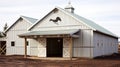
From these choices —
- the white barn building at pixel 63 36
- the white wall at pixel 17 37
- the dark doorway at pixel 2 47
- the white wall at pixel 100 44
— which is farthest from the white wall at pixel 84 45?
the dark doorway at pixel 2 47

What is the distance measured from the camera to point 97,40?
2520cm

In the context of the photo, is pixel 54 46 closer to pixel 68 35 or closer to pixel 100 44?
pixel 100 44

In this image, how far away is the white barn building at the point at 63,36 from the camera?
23359 millimetres

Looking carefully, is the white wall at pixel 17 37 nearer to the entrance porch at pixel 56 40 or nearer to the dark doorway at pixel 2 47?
the dark doorway at pixel 2 47

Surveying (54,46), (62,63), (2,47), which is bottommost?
(62,63)

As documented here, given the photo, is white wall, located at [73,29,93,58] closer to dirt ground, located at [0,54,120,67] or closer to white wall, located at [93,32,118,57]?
white wall, located at [93,32,118,57]

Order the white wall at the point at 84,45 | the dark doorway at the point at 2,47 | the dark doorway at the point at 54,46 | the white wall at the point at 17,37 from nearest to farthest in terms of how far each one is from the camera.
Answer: the white wall at the point at 84,45, the dark doorway at the point at 54,46, the white wall at the point at 17,37, the dark doorway at the point at 2,47

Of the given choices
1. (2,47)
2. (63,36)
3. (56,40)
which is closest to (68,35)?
(63,36)

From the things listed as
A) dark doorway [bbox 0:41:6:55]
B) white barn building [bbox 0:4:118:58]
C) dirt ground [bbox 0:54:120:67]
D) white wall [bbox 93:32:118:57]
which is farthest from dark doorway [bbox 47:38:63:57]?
dirt ground [bbox 0:54:120:67]

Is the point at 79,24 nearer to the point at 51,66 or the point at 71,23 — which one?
the point at 71,23

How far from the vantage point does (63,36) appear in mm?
21781

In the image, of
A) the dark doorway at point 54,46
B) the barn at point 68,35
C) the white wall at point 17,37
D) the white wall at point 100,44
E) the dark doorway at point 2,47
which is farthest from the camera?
the dark doorway at point 2,47

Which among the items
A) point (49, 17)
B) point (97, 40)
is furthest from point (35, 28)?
point (97, 40)

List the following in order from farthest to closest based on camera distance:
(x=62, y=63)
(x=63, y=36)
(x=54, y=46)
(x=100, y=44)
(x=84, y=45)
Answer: (x=54, y=46), (x=100, y=44), (x=84, y=45), (x=63, y=36), (x=62, y=63)
